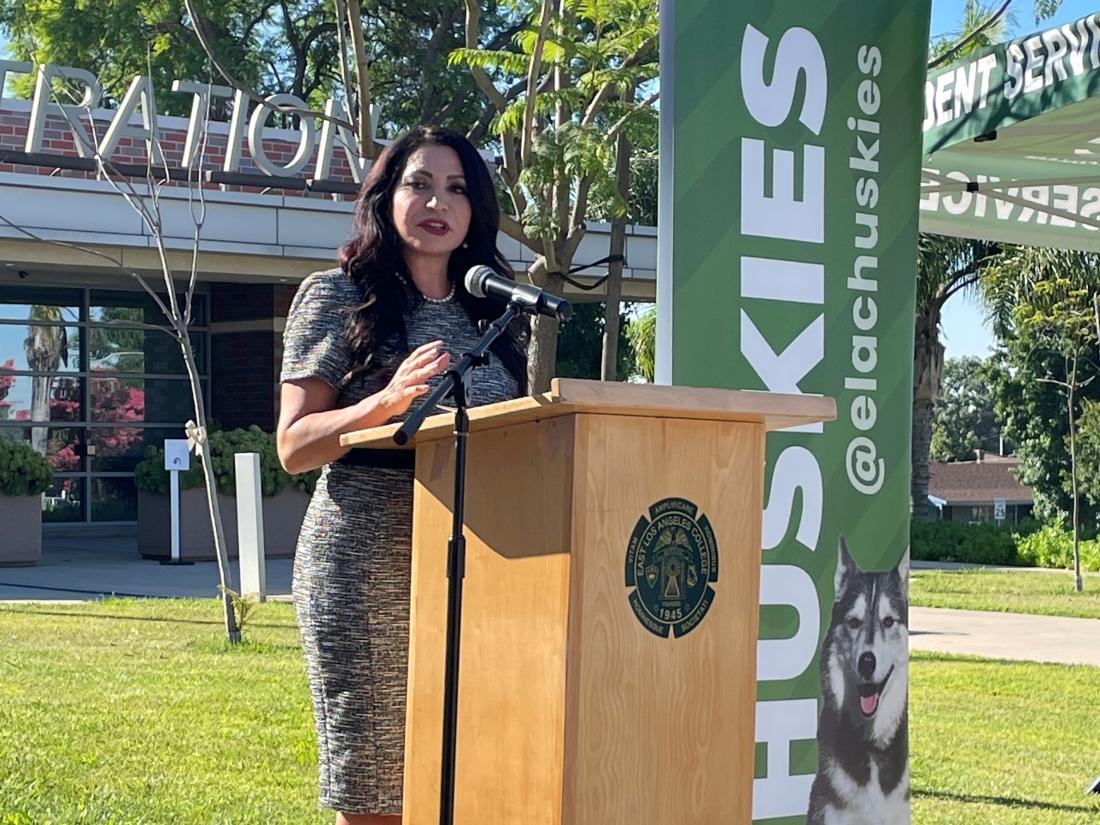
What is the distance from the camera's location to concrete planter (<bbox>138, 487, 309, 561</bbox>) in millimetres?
18297

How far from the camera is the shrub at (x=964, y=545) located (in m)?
23.5

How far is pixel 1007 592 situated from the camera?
16969 millimetres

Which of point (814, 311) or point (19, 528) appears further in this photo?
point (19, 528)

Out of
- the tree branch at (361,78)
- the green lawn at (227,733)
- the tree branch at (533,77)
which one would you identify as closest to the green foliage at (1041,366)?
the green lawn at (227,733)

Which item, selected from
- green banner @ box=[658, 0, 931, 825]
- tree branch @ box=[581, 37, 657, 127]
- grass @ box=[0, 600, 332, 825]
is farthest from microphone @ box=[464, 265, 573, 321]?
tree branch @ box=[581, 37, 657, 127]

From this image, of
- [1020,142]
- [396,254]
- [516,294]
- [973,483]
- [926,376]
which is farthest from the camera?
[973,483]

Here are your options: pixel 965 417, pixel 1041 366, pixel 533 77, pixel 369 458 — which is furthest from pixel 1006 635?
pixel 965 417

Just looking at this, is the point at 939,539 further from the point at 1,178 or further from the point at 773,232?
the point at 773,232

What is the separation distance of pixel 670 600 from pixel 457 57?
6591 mm

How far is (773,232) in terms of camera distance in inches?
160

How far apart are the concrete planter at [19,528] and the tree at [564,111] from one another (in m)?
9.49

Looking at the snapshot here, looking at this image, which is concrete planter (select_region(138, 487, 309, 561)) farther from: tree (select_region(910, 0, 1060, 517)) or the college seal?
the college seal

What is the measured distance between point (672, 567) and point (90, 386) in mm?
22447

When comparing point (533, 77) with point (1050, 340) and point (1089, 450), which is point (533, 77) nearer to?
point (1089, 450)
